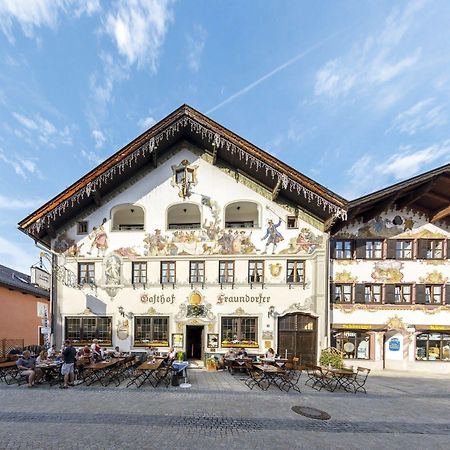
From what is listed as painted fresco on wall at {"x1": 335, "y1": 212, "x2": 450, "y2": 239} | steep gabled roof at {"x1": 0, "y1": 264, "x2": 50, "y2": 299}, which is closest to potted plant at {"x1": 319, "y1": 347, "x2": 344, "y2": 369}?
painted fresco on wall at {"x1": 335, "y1": 212, "x2": 450, "y2": 239}

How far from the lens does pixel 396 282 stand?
52.9 feet

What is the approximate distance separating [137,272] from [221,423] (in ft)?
34.6

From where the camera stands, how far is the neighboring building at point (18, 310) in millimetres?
20766

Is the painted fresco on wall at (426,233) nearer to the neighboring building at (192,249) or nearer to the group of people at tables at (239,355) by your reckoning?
the neighboring building at (192,249)

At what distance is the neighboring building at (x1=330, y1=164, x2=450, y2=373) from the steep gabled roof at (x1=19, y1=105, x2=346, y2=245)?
2.28 m

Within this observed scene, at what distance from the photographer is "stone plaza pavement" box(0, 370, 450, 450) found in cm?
629

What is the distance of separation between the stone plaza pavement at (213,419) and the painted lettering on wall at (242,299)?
5.13 m

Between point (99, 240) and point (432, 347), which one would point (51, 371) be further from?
point (432, 347)

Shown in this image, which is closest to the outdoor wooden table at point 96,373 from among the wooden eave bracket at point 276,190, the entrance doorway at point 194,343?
the entrance doorway at point 194,343

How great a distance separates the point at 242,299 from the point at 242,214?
508 cm

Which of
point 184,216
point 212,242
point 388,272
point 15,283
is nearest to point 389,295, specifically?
point 388,272

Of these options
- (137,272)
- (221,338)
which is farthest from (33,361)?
(221,338)

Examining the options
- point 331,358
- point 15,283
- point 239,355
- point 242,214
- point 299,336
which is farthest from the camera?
point 15,283

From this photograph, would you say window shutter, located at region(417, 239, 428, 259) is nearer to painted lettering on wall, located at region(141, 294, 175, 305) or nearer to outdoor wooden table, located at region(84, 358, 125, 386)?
painted lettering on wall, located at region(141, 294, 175, 305)
